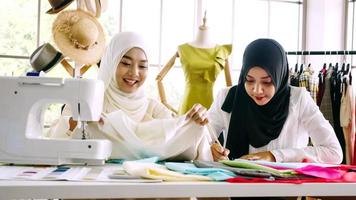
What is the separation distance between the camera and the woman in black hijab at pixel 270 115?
230cm

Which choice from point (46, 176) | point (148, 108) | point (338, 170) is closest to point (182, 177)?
point (46, 176)

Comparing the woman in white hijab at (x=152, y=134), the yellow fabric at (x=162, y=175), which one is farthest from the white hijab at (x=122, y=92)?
the yellow fabric at (x=162, y=175)

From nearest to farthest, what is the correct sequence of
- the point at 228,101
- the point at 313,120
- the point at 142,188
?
the point at 142,188, the point at 313,120, the point at 228,101

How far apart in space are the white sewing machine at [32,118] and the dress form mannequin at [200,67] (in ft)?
5.85

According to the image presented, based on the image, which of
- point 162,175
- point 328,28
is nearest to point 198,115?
point 162,175

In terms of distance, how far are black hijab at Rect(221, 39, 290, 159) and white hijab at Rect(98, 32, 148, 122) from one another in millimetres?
478

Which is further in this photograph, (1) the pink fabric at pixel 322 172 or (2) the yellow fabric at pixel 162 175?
(1) the pink fabric at pixel 322 172

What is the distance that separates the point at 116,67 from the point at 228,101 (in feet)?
2.02

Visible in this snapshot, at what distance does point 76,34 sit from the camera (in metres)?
3.28

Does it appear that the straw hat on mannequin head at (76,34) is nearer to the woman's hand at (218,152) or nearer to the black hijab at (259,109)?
the black hijab at (259,109)

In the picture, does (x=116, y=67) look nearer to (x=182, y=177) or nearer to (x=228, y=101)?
(x=228, y=101)

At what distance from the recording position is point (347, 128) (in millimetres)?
3602

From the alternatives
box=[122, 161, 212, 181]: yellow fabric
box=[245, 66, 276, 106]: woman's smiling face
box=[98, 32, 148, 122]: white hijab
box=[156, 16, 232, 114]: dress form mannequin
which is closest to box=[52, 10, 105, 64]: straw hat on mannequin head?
box=[156, 16, 232, 114]: dress form mannequin

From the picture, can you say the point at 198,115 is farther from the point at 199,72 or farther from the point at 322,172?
the point at 199,72
